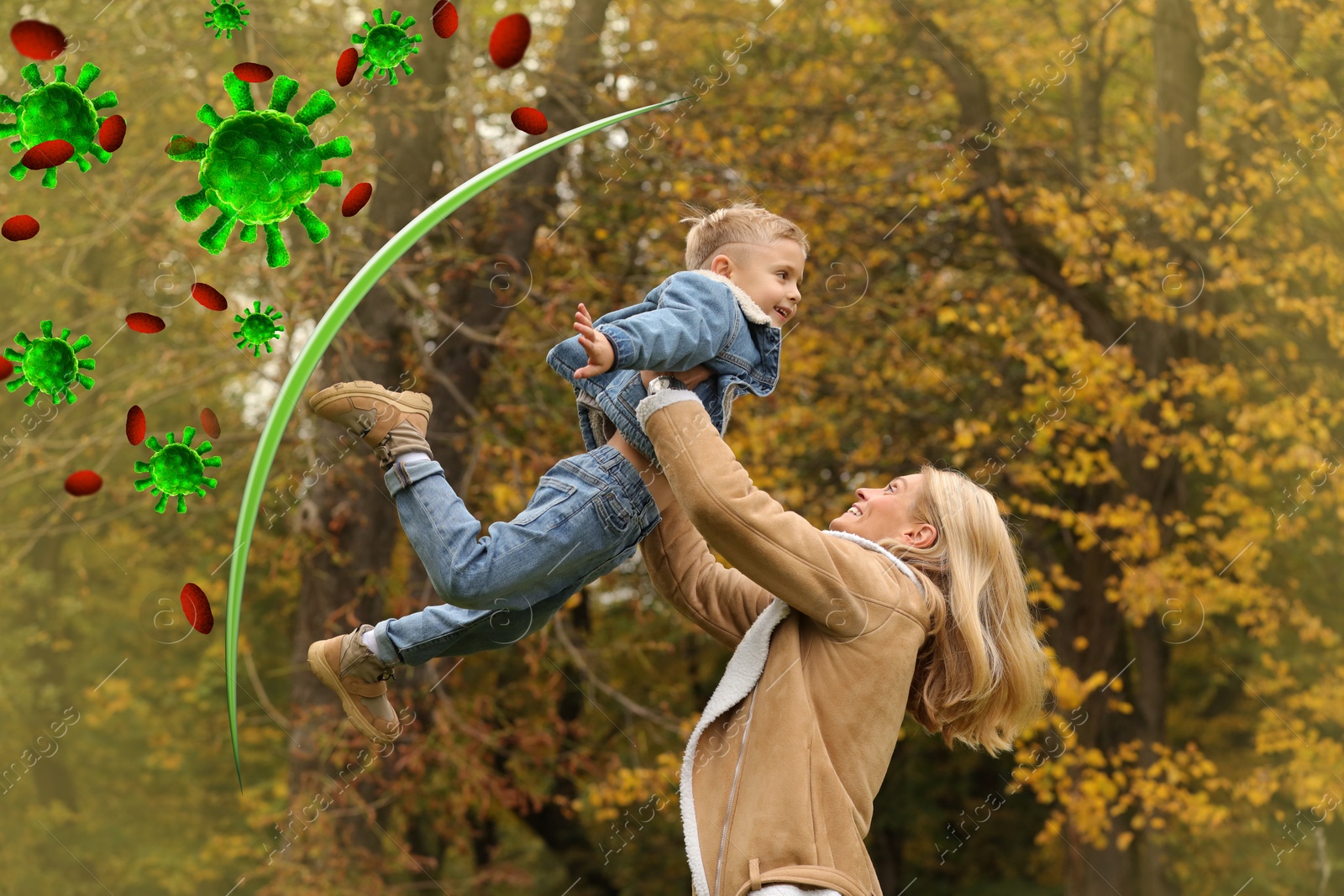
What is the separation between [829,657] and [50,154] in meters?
1.66

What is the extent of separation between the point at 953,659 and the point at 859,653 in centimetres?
28

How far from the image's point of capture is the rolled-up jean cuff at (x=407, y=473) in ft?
7.84

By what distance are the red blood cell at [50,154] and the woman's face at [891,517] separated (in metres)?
1.59

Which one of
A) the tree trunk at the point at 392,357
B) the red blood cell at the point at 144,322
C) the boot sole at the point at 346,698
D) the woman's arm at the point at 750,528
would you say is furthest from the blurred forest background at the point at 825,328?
the woman's arm at the point at 750,528

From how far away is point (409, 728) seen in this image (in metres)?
7.40

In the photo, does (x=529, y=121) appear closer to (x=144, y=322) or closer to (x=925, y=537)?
(x=144, y=322)

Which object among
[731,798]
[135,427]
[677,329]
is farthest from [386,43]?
[731,798]

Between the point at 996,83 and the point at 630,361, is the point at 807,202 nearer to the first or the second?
the point at 996,83

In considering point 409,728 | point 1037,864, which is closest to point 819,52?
point 409,728

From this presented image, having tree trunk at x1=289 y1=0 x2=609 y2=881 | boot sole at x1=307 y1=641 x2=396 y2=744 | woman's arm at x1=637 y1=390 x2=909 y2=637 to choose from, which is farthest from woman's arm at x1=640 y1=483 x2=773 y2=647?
tree trunk at x1=289 y1=0 x2=609 y2=881

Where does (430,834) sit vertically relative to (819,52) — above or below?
below

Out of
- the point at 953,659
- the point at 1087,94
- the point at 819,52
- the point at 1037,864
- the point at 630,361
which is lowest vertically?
the point at 1037,864

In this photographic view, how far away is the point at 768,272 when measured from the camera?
8.64 feet

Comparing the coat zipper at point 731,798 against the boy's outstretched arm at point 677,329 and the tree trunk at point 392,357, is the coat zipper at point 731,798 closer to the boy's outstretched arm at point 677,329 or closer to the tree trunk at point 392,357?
the boy's outstretched arm at point 677,329
